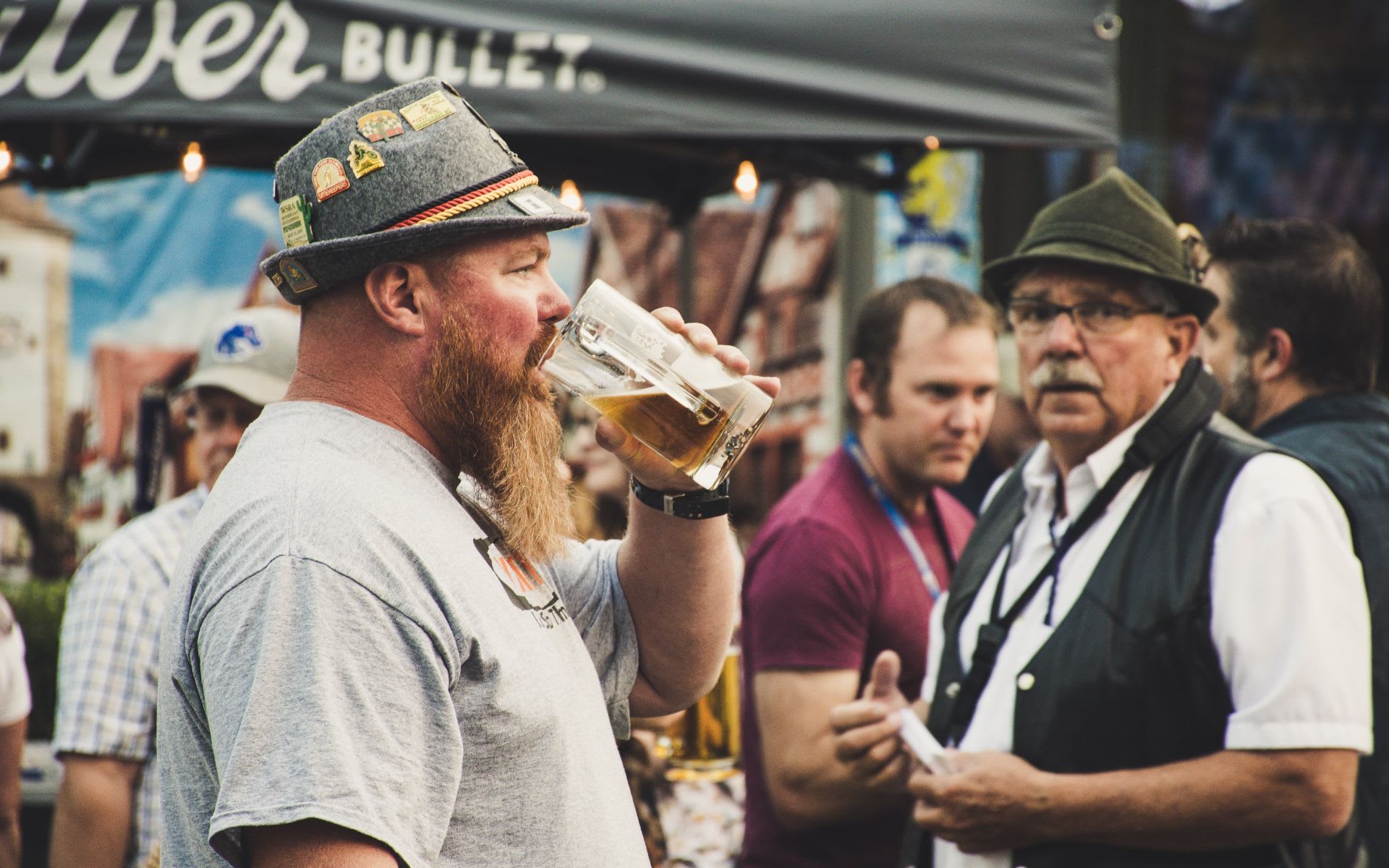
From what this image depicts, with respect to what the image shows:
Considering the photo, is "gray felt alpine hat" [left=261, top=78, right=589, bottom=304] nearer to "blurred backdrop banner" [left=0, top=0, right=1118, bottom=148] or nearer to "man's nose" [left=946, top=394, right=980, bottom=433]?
"blurred backdrop banner" [left=0, top=0, right=1118, bottom=148]

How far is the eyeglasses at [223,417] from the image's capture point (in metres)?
3.32

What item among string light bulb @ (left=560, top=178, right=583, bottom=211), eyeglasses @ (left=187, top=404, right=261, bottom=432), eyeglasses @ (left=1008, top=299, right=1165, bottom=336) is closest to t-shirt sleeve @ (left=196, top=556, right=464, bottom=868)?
eyeglasses @ (left=1008, top=299, right=1165, bottom=336)

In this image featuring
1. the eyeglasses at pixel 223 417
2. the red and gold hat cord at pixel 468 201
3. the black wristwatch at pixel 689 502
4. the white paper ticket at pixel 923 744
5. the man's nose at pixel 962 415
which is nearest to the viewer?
the red and gold hat cord at pixel 468 201

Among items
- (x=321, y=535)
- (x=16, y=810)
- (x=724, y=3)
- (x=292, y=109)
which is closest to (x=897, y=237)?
(x=724, y=3)

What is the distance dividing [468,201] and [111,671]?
165cm

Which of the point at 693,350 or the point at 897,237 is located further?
the point at 897,237

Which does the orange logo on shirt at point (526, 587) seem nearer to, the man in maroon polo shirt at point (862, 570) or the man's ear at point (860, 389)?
the man in maroon polo shirt at point (862, 570)

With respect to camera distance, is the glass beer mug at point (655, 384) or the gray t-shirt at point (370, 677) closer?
the gray t-shirt at point (370, 677)

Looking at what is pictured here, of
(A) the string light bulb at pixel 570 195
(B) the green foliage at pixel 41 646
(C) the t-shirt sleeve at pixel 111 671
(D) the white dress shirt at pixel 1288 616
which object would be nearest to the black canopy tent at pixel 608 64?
(C) the t-shirt sleeve at pixel 111 671

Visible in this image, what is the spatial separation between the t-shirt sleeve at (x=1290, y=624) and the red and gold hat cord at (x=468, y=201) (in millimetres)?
1442

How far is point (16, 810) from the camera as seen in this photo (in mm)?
3016

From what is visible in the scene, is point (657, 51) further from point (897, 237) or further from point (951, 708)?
point (897, 237)

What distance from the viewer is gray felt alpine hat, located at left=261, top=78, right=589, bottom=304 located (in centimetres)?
171

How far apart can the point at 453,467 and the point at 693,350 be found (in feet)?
1.27
